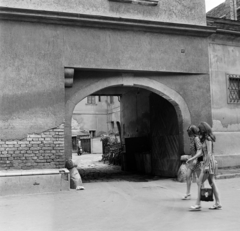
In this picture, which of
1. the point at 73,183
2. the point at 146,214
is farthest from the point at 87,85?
the point at 146,214

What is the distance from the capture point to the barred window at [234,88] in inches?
456

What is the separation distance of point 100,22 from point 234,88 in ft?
17.7

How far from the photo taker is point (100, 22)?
935 centimetres

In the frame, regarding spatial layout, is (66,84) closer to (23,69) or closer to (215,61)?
(23,69)

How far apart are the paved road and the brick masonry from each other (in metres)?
1.00

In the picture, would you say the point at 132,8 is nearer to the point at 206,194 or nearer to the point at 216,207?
the point at 206,194

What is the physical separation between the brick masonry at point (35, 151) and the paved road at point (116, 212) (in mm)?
998

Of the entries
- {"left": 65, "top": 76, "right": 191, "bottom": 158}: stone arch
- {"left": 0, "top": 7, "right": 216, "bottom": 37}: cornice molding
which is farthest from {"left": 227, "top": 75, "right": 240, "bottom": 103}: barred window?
{"left": 65, "top": 76, "right": 191, "bottom": 158}: stone arch

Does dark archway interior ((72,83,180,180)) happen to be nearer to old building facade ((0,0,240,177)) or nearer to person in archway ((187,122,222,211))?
old building facade ((0,0,240,177))

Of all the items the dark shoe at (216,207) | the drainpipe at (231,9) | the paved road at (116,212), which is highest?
the drainpipe at (231,9)

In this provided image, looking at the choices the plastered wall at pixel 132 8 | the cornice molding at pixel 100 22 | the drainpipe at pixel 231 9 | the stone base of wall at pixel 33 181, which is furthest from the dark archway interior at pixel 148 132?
the drainpipe at pixel 231 9

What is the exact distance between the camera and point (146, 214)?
597cm

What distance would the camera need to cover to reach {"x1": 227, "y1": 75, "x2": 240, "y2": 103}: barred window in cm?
1158

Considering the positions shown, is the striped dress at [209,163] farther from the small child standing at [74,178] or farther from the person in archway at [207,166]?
the small child standing at [74,178]
